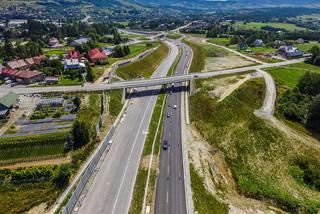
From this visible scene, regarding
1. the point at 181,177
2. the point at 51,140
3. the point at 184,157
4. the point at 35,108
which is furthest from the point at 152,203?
the point at 35,108

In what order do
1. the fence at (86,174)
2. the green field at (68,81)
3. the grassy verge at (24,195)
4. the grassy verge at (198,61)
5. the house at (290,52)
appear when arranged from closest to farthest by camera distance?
the fence at (86,174) → the grassy verge at (24,195) → the green field at (68,81) → the grassy verge at (198,61) → the house at (290,52)

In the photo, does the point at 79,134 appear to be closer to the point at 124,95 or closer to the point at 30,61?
the point at 124,95

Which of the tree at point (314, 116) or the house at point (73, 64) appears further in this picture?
the house at point (73, 64)

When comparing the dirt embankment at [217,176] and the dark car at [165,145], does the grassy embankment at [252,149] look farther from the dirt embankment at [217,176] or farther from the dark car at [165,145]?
the dark car at [165,145]

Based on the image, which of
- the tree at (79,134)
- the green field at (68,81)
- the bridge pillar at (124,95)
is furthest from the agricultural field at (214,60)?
the tree at (79,134)

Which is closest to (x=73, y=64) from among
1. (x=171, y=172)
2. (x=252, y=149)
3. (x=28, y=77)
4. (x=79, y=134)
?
(x=28, y=77)

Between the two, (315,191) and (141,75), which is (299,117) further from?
(141,75)

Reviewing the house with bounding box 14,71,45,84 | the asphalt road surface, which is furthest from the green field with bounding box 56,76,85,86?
the asphalt road surface
